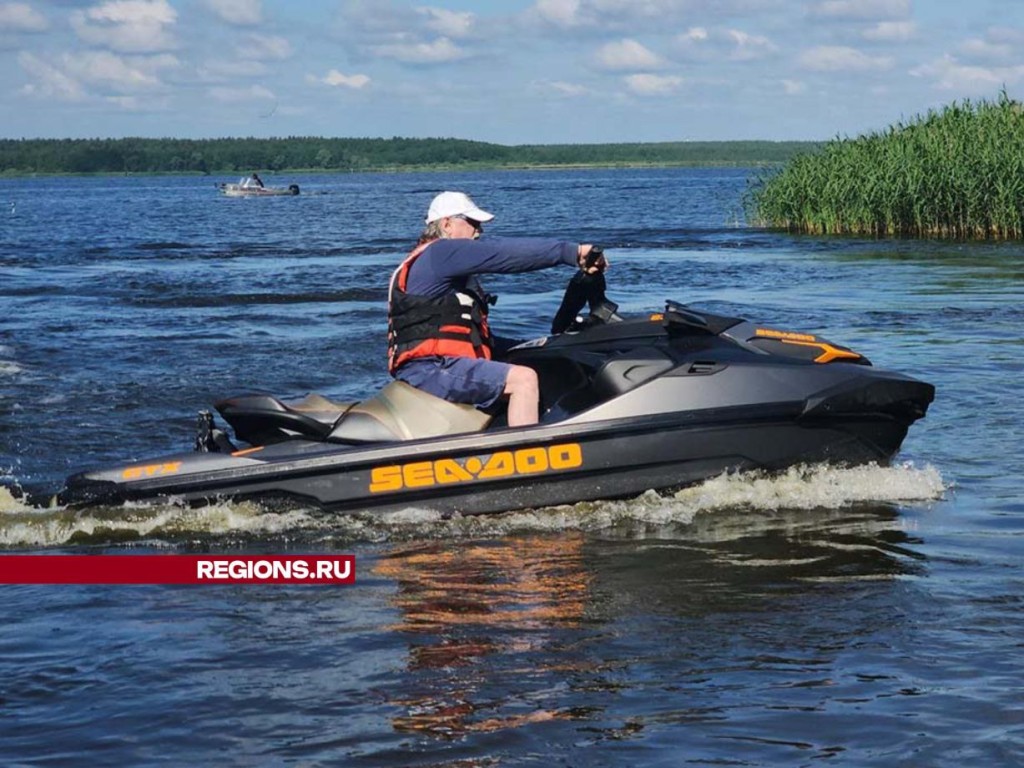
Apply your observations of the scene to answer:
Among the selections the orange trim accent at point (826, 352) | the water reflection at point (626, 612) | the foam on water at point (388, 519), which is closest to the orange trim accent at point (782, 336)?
the orange trim accent at point (826, 352)

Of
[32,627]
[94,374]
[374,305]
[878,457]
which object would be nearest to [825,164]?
[374,305]

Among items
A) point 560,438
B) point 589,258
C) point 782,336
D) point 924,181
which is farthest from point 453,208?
point 924,181

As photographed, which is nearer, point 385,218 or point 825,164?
point 825,164

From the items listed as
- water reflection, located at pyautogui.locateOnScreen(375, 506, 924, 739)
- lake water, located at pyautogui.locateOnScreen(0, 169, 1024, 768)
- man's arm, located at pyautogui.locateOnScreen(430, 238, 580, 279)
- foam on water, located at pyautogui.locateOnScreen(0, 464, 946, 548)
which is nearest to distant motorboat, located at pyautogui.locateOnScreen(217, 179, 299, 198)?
lake water, located at pyautogui.locateOnScreen(0, 169, 1024, 768)

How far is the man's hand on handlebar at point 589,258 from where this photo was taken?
7.05 m

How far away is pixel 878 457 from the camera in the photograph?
7.89m

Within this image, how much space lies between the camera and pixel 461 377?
7316 millimetres

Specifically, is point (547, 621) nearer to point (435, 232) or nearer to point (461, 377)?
point (461, 377)

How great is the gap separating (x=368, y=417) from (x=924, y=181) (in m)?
21.6

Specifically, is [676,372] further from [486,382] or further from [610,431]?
[486,382]

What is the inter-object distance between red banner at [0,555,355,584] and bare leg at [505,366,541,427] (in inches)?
41.6

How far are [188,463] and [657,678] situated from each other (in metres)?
3.13

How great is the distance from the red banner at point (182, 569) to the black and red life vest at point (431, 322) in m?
1.08

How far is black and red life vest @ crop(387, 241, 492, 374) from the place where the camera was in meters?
7.33
